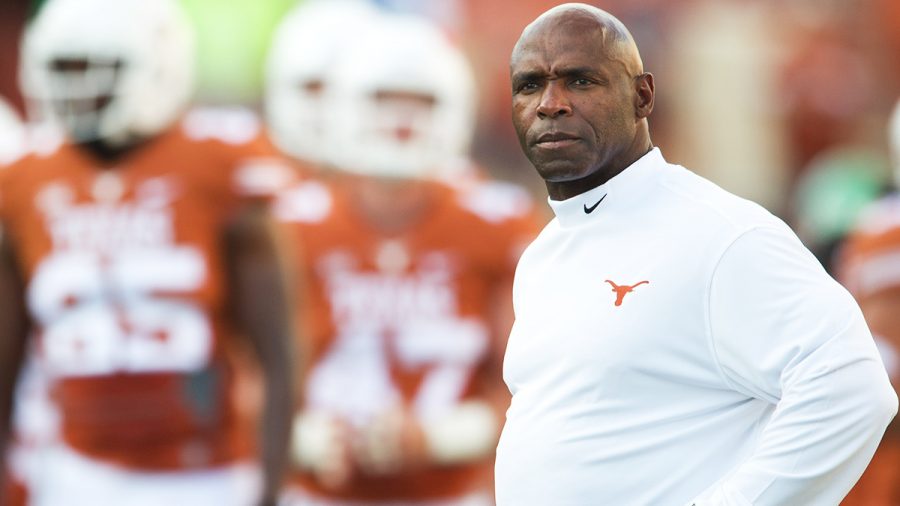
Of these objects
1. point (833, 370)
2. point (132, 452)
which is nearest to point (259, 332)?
point (132, 452)

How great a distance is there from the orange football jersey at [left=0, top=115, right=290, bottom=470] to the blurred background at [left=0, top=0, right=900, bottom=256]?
807cm

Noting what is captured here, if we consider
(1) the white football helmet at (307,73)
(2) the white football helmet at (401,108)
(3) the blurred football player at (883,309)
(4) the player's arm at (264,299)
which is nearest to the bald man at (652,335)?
(4) the player's arm at (264,299)

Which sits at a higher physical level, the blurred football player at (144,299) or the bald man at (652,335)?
the bald man at (652,335)

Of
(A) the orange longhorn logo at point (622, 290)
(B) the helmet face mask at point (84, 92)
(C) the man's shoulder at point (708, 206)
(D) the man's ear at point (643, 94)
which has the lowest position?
(B) the helmet face mask at point (84, 92)

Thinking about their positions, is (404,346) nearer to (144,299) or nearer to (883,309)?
(144,299)

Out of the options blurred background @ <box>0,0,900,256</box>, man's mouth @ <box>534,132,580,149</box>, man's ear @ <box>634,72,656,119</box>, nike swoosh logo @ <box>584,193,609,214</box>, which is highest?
man's ear @ <box>634,72,656,119</box>

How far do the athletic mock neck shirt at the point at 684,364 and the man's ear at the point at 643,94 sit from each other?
0.26ft

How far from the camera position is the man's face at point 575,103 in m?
2.90

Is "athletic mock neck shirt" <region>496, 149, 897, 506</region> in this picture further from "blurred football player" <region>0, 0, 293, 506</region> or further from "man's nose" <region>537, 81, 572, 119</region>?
"blurred football player" <region>0, 0, 293, 506</region>

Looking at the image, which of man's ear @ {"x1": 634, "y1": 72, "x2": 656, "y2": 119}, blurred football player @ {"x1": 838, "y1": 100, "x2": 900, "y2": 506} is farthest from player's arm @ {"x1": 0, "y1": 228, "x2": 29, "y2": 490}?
man's ear @ {"x1": 634, "y1": 72, "x2": 656, "y2": 119}

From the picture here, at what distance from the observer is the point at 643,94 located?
2975 mm

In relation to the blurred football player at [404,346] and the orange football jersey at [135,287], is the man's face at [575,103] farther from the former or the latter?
the blurred football player at [404,346]

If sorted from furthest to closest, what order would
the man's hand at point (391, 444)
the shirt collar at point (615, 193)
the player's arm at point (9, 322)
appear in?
1. the man's hand at point (391, 444)
2. the player's arm at point (9, 322)
3. the shirt collar at point (615, 193)

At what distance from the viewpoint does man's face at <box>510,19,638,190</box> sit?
290 centimetres
